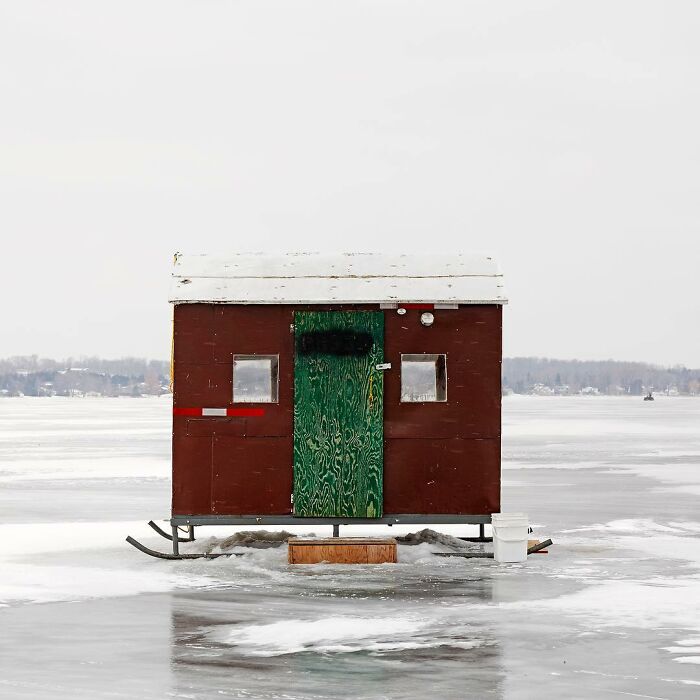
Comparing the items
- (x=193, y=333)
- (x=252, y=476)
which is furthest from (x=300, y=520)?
(x=193, y=333)

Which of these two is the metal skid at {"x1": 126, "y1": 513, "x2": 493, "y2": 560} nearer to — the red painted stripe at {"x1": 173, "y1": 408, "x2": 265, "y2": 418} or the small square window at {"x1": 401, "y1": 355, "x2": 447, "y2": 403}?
the red painted stripe at {"x1": 173, "y1": 408, "x2": 265, "y2": 418}

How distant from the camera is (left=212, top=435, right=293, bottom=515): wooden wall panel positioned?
15523 millimetres

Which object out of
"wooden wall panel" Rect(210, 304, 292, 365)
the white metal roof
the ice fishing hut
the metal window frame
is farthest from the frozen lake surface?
the white metal roof

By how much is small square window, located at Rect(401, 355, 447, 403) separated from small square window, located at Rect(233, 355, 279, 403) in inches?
62.2

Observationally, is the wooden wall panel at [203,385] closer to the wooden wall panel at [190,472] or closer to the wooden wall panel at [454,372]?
the wooden wall panel at [190,472]

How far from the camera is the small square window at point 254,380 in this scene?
15875mm

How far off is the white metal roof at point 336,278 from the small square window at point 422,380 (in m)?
0.87

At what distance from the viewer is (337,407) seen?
51.4 ft

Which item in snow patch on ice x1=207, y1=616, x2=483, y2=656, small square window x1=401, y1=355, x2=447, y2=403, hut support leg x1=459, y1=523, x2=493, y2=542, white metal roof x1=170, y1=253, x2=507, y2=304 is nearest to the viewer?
snow patch on ice x1=207, y1=616, x2=483, y2=656

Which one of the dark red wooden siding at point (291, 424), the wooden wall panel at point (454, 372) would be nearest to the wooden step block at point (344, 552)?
the dark red wooden siding at point (291, 424)

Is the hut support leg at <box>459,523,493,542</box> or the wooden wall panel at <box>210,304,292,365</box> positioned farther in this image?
the hut support leg at <box>459,523,493,542</box>

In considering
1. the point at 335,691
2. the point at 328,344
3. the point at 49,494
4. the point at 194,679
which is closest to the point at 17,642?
the point at 194,679

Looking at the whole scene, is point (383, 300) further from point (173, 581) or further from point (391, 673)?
point (391, 673)

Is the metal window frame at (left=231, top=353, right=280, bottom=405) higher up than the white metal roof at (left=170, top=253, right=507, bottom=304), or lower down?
lower down
